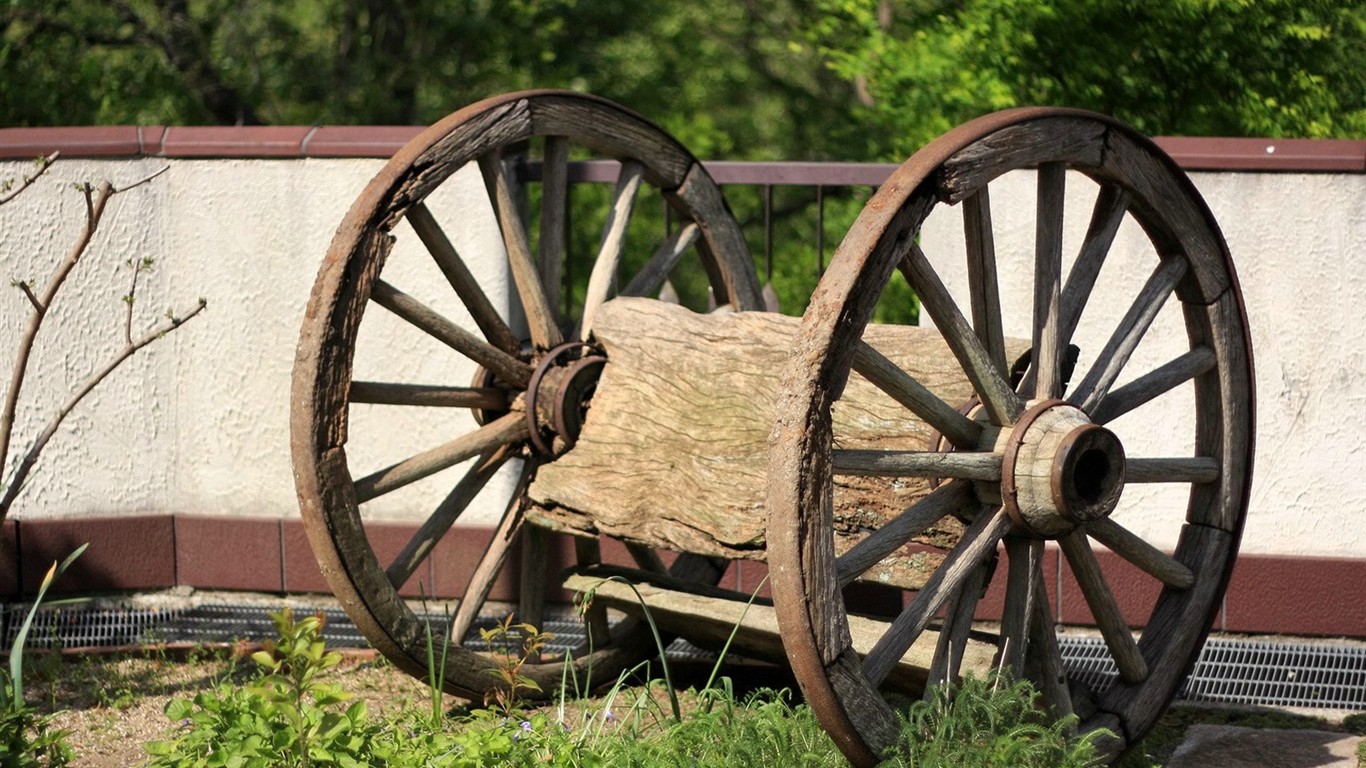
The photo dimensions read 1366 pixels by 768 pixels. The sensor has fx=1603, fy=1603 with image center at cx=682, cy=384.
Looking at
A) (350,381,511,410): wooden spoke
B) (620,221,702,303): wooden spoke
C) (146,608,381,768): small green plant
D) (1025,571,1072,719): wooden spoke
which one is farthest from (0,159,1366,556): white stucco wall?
(146,608,381,768): small green plant

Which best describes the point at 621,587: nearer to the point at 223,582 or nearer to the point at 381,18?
the point at 223,582

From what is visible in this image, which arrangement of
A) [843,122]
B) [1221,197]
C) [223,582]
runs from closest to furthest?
[1221,197], [223,582], [843,122]

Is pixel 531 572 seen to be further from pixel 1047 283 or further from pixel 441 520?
pixel 1047 283

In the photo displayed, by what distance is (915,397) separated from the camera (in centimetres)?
344

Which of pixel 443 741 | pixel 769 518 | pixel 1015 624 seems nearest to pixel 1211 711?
pixel 1015 624

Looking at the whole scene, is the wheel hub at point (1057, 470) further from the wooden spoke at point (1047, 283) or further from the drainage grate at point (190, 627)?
the drainage grate at point (190, 627)

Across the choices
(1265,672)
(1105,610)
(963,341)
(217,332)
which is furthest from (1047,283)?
(217,332)

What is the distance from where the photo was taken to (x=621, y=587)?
436 centimetres

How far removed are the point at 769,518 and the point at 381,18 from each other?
30.1 feet

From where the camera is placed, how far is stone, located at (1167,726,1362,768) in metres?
4.00

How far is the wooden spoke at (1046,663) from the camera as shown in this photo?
3.76m

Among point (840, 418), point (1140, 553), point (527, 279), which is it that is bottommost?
point (1140, 553)

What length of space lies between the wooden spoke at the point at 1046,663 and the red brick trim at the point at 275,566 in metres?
1.28

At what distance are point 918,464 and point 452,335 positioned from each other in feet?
4.89
